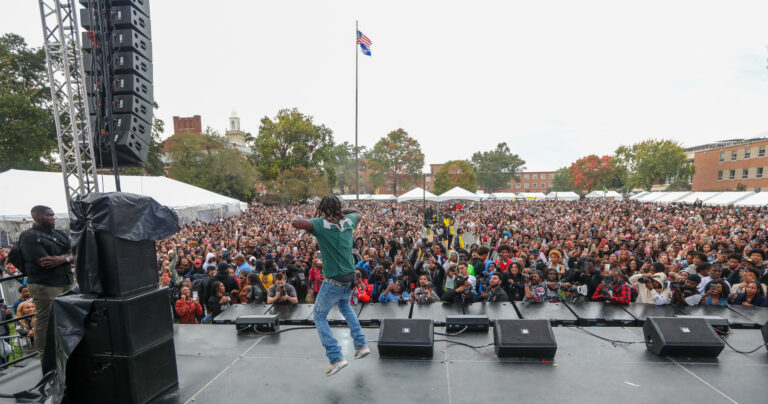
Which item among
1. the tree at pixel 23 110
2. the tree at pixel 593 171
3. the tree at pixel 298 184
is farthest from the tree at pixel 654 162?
the tree at pixel 23 110

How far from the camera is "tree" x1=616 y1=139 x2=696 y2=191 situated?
47625mm

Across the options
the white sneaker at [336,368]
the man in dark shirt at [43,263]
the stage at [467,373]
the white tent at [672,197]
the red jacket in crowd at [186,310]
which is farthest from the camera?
the white tent at [672,197]


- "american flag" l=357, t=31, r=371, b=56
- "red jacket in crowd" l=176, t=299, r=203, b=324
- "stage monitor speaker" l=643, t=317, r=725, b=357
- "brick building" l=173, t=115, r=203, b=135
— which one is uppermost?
"brick building" l=173, t=115, r=203, b=135

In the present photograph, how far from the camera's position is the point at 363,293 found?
5785mm

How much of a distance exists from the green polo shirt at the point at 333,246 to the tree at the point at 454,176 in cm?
6239

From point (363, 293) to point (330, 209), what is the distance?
10.2ft

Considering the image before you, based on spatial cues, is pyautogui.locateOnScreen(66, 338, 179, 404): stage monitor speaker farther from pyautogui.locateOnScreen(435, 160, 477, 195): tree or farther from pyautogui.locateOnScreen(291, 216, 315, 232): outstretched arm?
pyautogui.locateOnScreen(435, 160, 477, 195): tree

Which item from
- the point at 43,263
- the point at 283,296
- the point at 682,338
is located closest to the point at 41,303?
the point at 43,263

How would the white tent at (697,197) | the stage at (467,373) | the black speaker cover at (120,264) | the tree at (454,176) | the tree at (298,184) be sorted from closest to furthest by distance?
the black speaker cover at (120,264) → the stage at (467,373) → the white tent at (697,197) → the tree at (298,184) → the tree at (454,176)

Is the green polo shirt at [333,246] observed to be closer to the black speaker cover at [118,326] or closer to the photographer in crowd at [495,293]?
the black speaker cover at [118,326]

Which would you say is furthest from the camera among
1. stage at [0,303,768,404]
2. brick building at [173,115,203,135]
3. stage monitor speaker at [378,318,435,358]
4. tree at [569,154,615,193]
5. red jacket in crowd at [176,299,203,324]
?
brick building at [173,115,203,135]

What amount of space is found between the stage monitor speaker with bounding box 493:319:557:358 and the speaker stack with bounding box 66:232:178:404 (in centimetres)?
301

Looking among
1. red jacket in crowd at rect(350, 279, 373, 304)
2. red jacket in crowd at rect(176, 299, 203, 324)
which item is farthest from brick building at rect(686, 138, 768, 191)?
red jacket in crowd at rect(176, 299, 203, 324)

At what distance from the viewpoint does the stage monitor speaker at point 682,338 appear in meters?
3.27
